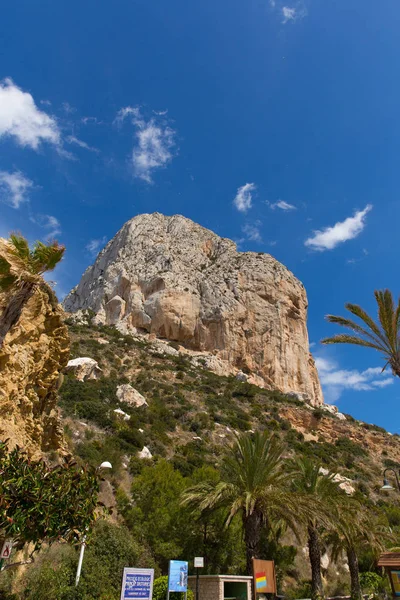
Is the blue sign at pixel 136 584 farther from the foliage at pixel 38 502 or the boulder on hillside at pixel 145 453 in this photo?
the boulder on hillside at pixel 145 453

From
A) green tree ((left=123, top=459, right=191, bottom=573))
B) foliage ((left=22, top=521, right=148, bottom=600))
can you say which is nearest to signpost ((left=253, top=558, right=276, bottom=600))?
green tree ((left=123, top=459, right=191, bottom=573))

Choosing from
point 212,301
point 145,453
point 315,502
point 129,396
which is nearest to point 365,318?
point 315,502

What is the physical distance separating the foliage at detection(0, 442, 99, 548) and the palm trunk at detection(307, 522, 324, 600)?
10752 mm

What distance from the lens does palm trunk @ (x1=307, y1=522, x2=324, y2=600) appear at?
15.2 meters

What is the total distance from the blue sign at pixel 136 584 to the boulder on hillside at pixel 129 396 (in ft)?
85.3

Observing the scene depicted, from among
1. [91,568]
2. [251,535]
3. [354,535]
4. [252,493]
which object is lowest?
[91,568]

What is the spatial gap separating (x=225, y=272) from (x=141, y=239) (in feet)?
54.6

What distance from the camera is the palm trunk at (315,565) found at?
598 inches

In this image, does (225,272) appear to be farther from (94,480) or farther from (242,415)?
(94,480)

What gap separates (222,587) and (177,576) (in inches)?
109

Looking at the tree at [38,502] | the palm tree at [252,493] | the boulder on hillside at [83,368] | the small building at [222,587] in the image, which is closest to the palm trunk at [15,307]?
the tree at [38,502]

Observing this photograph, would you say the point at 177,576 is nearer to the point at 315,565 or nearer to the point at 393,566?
the point at 393,566

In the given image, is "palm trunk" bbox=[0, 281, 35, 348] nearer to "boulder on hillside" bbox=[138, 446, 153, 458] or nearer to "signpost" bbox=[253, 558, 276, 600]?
"signpost" bbox=[253, 558, 276, 600]

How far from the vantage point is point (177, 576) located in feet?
32.4
